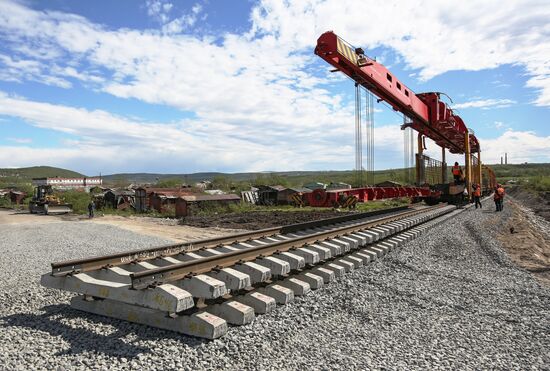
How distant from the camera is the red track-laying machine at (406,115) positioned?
32.0ft

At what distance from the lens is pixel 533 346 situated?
4105mm

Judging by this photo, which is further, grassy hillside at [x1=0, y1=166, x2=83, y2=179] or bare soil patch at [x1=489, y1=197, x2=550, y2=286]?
grassy hillside at [x1=0, y1=166, x2=83, y2=179]

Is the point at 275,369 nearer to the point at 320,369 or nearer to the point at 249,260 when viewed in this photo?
the point at 320,369

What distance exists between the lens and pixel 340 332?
Answer: 429cm

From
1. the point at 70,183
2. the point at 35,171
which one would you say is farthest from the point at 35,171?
the point at 70,183

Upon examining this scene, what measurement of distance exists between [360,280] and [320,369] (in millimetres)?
3029

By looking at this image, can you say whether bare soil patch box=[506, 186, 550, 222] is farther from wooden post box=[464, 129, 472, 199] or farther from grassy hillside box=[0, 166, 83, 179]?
grassy hillside box=[0, 166, 83, 179]

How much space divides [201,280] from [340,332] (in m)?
1.56

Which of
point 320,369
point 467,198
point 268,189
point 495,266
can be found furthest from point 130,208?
point 320,369

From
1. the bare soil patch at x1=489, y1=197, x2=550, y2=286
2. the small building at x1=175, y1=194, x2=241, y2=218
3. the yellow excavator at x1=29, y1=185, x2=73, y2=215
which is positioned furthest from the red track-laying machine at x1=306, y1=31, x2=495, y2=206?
the yellow excavator at x1=29, y1=185, x2=73, y2=215

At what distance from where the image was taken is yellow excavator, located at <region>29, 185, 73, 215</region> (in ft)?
124

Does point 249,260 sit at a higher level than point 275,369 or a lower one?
higher

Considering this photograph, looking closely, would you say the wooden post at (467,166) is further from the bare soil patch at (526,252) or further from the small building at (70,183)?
the small building at (70,183)

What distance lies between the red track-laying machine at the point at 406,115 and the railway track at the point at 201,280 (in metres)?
4.36
